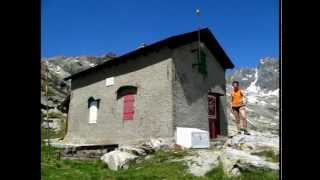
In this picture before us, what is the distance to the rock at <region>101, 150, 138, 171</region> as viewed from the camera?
1512 centimetres

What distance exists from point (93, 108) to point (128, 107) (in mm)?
3383

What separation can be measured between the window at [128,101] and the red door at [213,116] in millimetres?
3615

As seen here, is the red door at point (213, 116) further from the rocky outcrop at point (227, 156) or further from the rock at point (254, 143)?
the rock at point (254, 143)

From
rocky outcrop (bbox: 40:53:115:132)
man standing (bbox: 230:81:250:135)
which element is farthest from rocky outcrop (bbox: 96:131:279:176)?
rocky outcrop (bbox: 40:53:115:132)

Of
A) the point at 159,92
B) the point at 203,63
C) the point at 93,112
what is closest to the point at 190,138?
the point at 159,92

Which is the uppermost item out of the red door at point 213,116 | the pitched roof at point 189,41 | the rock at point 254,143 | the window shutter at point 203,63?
the pitched roof at point 189,41

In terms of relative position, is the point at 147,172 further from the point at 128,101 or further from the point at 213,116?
the point at 213,116

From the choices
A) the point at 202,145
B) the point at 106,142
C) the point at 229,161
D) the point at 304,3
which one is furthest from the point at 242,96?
the point at 304,3

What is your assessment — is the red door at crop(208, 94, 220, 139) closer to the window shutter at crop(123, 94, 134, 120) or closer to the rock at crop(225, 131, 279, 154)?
the window shutter at crop(123, 94, 134, 120)

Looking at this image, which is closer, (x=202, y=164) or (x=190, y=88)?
(x=202, y=164)

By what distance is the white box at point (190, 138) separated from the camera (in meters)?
18.4

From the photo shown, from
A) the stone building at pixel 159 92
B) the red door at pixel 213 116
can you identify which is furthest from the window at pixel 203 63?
the red door at pixel 213 116

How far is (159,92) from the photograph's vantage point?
1966 cm

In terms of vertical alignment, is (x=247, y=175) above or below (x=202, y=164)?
below
